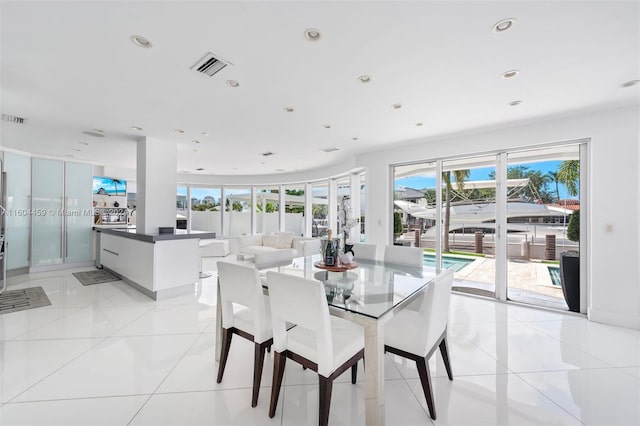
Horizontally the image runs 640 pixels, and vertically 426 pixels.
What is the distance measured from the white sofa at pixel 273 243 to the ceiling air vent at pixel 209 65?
4.46m

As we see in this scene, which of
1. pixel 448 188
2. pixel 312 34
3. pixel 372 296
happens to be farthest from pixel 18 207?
pixel 448 188

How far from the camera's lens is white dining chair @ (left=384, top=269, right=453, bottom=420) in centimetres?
165

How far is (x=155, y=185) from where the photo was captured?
14.2 feet

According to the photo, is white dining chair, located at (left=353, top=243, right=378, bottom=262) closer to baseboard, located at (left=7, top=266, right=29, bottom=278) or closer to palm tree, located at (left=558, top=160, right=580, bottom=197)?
palm tree, located at (left=558, top=160, right=580, bottom=197)

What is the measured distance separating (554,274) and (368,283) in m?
3.56

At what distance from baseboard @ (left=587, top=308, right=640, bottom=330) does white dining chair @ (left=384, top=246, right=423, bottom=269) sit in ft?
7.82

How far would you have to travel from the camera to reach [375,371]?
144cm

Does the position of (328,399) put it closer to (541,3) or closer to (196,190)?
(541,3)

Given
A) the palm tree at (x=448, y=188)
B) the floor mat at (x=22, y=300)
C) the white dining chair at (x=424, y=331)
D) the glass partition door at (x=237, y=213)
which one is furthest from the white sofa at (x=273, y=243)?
the white dining chair at (x=424, y=331)

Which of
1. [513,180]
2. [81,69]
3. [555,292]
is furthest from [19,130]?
[555,292]

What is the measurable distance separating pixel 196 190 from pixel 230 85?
23.6 ft

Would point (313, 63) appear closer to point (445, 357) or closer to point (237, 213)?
point (445, 357)

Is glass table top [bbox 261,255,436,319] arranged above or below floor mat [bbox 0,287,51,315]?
above

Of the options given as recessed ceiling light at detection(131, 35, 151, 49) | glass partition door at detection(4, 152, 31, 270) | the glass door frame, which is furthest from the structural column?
the glass door frame
